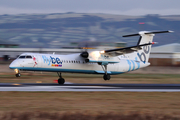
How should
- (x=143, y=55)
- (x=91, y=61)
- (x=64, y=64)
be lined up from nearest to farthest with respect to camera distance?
1. (x=64, y=64)
2. (x=91, y=61)
3. (x=143, y=55)

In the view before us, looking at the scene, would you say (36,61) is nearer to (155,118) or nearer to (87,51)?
(87,51)

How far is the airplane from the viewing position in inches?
921

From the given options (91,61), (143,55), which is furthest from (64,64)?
(143,55)

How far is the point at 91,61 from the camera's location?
25.6m

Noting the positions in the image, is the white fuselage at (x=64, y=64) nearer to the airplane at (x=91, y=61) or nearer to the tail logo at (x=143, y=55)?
the airplane at (x=91, y=61)

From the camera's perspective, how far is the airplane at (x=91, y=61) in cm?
2339

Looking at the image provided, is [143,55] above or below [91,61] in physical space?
below

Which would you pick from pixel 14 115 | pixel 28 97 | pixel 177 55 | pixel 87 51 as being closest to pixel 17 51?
pixel 177 55

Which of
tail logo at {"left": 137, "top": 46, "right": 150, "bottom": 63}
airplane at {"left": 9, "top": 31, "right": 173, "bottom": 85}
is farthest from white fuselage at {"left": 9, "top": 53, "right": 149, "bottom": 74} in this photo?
tail logo at {"left": 137, "top": 46, "right": 150, "bottom": 63}

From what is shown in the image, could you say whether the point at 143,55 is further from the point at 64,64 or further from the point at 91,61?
A: the point at 64,64

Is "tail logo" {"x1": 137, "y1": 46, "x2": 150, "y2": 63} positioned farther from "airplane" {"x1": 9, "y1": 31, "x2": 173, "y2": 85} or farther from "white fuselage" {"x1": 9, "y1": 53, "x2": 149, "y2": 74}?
"white fuselage" {"x1": 9, "y1": 53, "x2": 149, "y2": 74}

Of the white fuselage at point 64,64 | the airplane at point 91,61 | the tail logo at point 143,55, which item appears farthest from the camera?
the tail logo at point 143,55

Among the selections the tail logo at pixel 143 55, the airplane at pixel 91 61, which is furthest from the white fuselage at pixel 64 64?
the tail logo at pixel 143 55

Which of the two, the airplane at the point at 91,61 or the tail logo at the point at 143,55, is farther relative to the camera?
the tail logo at the point at 143,55
